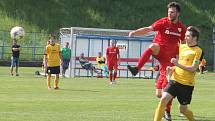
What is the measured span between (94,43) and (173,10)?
974 inches

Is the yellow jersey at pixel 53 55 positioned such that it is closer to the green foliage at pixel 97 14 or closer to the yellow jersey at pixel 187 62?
the yellow jersey at pixel 187 62

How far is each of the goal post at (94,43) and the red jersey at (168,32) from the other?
23.0 metres

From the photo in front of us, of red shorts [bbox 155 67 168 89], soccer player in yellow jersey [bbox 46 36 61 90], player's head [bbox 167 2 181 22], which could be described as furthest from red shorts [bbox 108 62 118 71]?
player's head [bbox 167 2 181 22]

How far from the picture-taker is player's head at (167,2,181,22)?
1370 centimetres

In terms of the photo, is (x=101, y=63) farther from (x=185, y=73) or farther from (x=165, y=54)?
(x=185, y=73)

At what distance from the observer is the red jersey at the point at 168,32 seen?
14.3 metres

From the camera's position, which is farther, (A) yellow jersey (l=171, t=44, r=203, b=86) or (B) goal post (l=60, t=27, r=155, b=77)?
(B) goal post (l=60, t=27, r=155, b=77)

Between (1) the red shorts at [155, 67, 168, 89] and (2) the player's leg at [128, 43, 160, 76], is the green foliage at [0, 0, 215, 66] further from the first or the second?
(2) the player's leg at [128, 43, 160, 76]

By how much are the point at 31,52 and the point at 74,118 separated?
41975 millimetres

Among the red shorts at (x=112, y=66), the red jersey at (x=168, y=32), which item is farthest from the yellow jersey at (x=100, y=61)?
the red jersey at (x=168, y=32)

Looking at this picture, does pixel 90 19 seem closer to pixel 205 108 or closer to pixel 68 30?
pixel 68 30

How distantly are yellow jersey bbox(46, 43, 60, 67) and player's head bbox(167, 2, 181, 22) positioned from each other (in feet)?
37.9

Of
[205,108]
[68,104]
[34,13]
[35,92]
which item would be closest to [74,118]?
[68,104]

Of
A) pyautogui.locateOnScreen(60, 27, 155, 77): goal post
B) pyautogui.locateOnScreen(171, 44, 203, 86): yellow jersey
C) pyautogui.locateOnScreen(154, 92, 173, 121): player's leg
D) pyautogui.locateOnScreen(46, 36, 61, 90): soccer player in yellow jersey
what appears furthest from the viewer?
pyautogui.locateOnScreen(60, 27, 155, 77): goal post
